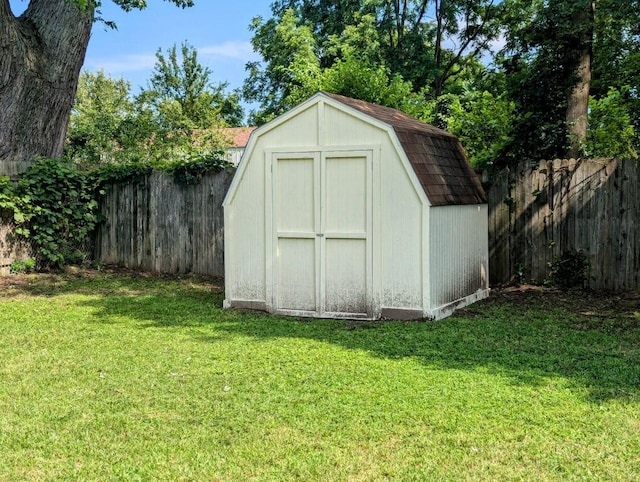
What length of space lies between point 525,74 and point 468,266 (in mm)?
5513

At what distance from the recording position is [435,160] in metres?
7.85

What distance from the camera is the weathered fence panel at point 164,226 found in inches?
435

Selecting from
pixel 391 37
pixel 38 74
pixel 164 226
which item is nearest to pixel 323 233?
pixel 164 226

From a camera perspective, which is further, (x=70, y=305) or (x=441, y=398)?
(x=70, y=305)

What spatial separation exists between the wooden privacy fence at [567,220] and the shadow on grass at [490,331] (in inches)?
22.6

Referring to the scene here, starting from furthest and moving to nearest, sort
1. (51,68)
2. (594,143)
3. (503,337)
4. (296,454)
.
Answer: (51,68), (594,143), (503,337), (296,454)

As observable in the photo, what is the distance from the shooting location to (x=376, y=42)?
24219 millimetres

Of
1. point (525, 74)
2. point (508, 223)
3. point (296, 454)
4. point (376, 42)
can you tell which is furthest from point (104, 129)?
point (296, 454)

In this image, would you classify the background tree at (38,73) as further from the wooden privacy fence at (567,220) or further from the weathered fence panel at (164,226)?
the wooden privacy fence at (567,220)

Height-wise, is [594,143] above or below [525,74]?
below

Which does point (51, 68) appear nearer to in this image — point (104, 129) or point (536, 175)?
point (536, 175)

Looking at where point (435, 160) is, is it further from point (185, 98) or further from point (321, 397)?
point (185, 98)

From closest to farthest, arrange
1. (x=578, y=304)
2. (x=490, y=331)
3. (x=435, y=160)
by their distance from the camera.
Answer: (x=490, y=331) < (x=435, y=160) < (x=578, y=304)

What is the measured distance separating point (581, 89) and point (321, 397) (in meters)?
8.73
